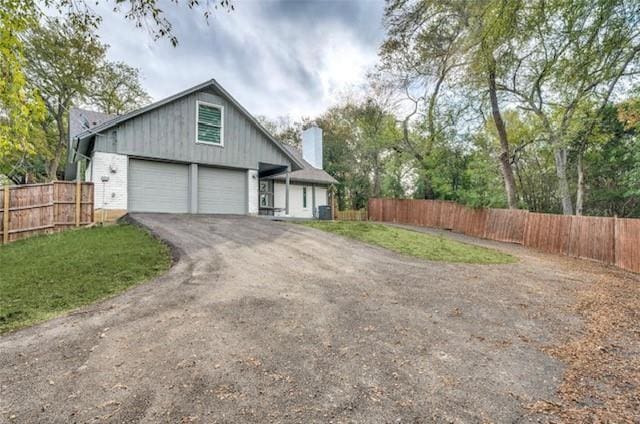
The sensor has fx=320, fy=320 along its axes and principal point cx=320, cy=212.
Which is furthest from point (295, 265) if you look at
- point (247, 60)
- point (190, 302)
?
point (247, 60)

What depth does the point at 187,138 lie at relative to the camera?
13.0m

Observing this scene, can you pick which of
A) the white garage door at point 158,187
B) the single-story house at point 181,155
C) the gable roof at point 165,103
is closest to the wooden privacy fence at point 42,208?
the single-story house at point 181,155

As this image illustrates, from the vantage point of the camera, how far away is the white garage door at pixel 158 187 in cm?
1202

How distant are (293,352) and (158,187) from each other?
11.4 m

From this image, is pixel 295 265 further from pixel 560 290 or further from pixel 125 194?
pixel 125 194

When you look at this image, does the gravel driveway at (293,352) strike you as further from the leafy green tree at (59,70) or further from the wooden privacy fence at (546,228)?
the leafy green tree at (59,70)

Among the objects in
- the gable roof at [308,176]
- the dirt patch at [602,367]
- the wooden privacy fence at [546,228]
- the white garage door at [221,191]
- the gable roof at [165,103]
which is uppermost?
the gable roof at [165,103]

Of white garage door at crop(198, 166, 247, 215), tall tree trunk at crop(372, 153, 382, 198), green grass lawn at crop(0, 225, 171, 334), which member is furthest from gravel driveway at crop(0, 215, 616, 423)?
tall tree trunk at crop(372, 153, 382, 198)

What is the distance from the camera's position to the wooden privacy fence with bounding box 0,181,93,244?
368 inches

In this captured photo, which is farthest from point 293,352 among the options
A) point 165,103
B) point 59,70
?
point 59,70

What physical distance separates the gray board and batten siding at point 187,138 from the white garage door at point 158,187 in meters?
0.47

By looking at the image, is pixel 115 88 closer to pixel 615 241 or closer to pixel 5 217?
pixel 5 217

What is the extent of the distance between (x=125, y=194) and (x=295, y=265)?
8439 millimetres

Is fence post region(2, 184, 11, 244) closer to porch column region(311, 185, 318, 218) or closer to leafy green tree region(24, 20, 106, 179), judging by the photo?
leafy green tree region(24, 20, 106, 179)
